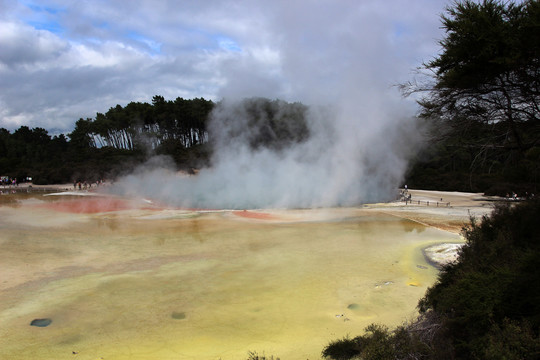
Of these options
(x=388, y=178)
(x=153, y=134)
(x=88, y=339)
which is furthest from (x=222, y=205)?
(x=153, y=134)

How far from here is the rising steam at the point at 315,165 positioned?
73.5ft

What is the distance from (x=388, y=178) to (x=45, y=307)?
22554 millimetres

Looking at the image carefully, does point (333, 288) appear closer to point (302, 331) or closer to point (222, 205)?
point (302, 331)

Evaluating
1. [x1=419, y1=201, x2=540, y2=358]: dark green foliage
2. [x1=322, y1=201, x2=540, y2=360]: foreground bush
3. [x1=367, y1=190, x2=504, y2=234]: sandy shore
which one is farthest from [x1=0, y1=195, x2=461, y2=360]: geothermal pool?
[x1=367, y1=190, x2=504, y2=234]: sandy shore

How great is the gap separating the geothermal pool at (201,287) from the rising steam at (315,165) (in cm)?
817

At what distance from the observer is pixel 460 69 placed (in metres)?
6.39

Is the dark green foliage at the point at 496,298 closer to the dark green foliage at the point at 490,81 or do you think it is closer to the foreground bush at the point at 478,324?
the foreground bush at the point at 478,324

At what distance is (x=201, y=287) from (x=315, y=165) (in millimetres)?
16900

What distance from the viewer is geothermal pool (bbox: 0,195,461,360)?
5691 mm

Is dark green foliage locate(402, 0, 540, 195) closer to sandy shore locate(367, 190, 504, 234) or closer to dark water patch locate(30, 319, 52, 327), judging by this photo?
dark water patch locate(30, 319, 52, 327)

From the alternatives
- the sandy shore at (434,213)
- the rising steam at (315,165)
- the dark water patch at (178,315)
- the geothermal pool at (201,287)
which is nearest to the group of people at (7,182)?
the rising steam at (315,165)

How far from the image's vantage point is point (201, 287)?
26.4 ft

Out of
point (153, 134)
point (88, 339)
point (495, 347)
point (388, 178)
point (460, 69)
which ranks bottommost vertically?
point (88, 339)

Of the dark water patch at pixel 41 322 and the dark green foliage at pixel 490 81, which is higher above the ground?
the dark green foliage at pixel 490 81
